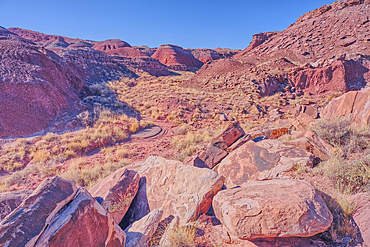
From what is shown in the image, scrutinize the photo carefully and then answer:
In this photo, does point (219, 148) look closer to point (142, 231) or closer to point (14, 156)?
point (142, 231)

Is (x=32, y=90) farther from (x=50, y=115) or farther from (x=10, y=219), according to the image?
(x=10, y=219)

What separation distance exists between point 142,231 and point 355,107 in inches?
278

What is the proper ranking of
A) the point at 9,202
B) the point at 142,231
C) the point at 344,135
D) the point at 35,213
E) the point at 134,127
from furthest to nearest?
the point at 134,127
the point at 344,135
the point at 9,202
the point at 142,231
the point at 35,213

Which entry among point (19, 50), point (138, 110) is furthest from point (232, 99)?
point (19, 50)

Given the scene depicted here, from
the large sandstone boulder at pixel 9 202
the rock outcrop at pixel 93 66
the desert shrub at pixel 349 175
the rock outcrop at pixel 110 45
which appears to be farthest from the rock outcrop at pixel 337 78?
the rock outcrop at pixel 110 45

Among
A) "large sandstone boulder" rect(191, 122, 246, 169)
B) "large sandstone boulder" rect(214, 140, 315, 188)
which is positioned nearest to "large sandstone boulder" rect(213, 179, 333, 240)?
"large sandstone boulder" rect(214, 140, 315, 188)

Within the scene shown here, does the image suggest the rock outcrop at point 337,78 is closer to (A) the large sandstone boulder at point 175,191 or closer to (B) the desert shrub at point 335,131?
(B) the desert shrub at point 335,131

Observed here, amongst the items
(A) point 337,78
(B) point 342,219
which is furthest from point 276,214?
(A) point 337,78

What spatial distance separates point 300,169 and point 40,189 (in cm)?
382

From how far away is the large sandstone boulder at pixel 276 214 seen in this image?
5.39 ft

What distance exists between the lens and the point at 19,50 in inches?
455

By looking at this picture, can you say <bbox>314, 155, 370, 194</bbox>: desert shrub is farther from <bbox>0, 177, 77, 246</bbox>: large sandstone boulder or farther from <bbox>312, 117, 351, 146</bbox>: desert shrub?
<bbox>0, 177, 77, 246</bbox>: large sandstone boulder

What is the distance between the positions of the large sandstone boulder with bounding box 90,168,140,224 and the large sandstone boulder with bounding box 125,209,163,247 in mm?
554

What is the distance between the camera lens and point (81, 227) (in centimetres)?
162
